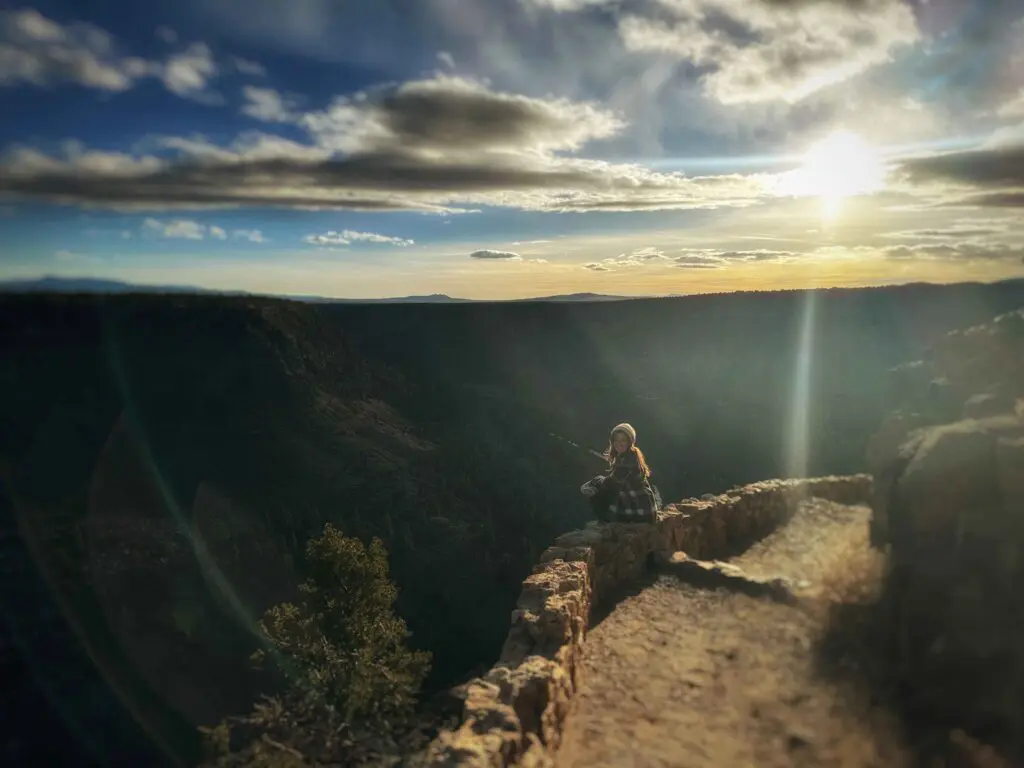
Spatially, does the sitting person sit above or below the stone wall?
above

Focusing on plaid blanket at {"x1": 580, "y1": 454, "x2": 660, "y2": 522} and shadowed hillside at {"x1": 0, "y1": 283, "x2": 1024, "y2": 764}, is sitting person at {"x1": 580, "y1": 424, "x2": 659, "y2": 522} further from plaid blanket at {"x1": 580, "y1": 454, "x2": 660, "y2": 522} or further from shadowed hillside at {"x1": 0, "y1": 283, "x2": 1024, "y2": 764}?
shadowed hillside at {"x1": 0, "y1": 283, "x2": 1024, "y2": 764}

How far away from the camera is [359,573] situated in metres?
13.1

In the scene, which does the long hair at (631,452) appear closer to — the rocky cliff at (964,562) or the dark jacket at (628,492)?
the dark jacket at (628,492)

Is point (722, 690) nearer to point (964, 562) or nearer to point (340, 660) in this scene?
point (964, 562)

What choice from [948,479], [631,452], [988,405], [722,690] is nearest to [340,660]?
[631,452]

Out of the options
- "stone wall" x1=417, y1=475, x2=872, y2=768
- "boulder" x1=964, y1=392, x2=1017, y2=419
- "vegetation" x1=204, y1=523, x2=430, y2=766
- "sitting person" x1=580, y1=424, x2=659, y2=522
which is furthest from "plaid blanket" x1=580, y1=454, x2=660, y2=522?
"vegetation" x1=204, y1=523, x2=430, y2=766

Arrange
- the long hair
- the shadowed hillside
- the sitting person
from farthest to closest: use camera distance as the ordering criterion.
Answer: the shadowed hillside < the sitting person < the long hair

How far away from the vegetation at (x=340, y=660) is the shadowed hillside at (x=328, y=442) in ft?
30.2

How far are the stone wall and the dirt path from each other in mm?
309

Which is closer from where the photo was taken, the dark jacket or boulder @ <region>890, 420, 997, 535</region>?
boulder @ <region>890, 420, 997, 535</region>

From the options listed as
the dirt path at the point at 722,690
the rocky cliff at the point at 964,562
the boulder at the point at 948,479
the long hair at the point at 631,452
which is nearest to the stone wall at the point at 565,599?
the dirt path at the point at 722,690

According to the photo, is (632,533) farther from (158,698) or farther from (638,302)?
(638,302)

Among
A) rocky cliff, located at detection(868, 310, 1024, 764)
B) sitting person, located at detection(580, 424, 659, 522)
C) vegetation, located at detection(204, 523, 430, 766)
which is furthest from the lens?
vegetation, located at detection(204, 523, 430, 766)

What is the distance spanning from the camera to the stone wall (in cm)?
493
